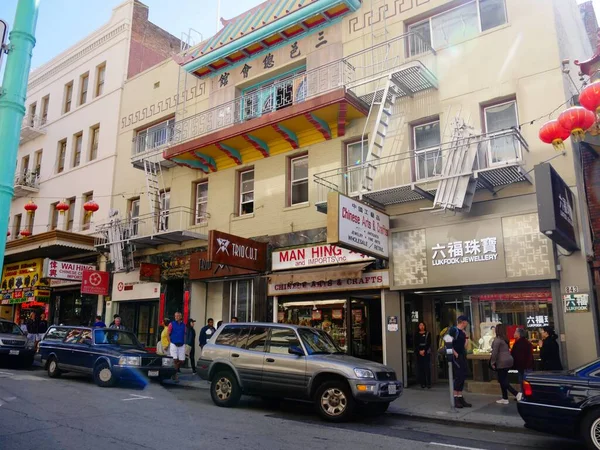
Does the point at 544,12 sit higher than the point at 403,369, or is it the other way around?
the point at 544,12

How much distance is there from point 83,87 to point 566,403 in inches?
1052

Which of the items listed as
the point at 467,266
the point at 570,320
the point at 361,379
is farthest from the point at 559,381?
the point at 467,266

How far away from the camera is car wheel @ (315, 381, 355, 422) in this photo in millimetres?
8891

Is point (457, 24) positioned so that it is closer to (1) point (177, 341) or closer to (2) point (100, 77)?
(1) point (177, 341)

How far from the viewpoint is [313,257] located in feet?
50.6

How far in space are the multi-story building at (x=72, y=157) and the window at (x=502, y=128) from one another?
16.5m

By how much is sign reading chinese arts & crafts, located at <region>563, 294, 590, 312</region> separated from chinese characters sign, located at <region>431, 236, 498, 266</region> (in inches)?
70.5

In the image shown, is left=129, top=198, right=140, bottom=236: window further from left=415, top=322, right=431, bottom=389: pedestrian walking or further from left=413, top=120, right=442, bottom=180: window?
left=415, top=322, right=431, bottom=389: pedestrian walking

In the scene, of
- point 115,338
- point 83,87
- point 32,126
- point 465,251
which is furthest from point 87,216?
point 465,251

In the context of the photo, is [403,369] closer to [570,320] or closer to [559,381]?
[570,320]

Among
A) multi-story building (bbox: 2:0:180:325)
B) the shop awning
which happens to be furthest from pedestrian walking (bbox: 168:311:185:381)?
multi-story building (bbox: 2:0:180:325)

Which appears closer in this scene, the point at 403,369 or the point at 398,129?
the point at 403,369

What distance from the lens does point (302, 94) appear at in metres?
16.8

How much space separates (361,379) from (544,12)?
10214mm
